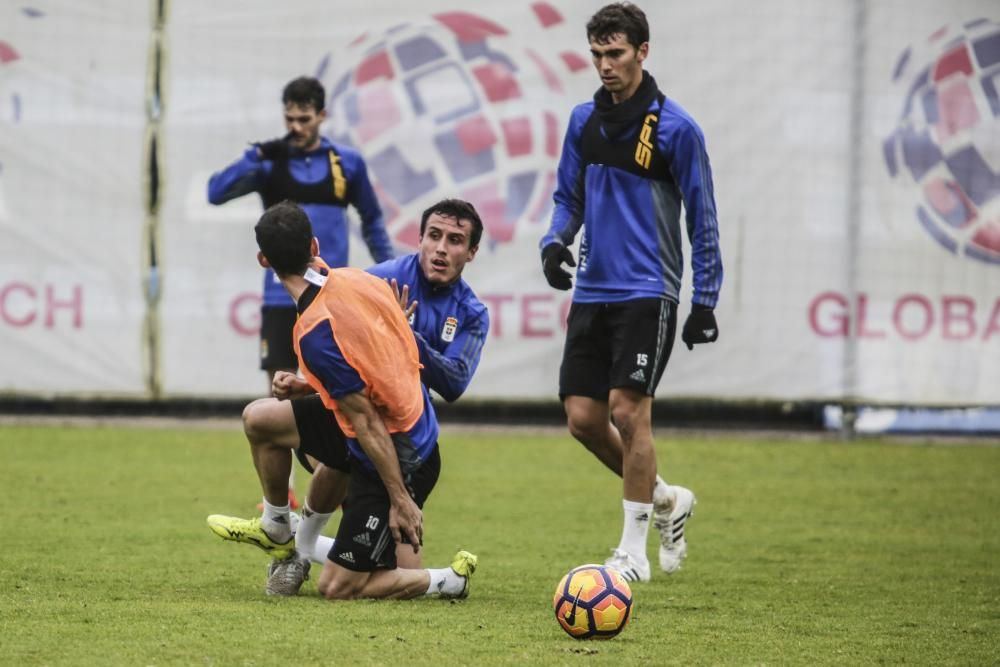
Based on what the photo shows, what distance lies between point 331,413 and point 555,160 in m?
7.00

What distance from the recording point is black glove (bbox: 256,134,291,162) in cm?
882

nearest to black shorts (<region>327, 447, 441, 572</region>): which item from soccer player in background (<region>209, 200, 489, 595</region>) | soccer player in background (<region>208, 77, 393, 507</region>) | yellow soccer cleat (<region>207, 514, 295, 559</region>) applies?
soccer player in background (<region>209, 200, 489, 595</region>)

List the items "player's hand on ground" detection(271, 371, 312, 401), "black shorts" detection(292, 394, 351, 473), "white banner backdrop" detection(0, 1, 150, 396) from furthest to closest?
"white banner backdrop" detection(0, 1, 150, 396)
"black shorts" detection(292, 394, 351, 473)
"player's hand on ground" detection(271, 371, 312, 401)

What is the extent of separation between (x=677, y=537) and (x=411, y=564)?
1.36 meters

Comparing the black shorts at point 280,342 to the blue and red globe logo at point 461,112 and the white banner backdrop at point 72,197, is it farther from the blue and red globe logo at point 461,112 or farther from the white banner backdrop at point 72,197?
the white banner backdrop at point 72,197

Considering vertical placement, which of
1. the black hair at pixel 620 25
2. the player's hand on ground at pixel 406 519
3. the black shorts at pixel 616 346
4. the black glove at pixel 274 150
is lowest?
the player's hand on ground at pixel 406 519

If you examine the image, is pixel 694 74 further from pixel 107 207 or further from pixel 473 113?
pixel 107 207

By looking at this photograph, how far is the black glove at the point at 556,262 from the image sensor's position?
6738 millimetres

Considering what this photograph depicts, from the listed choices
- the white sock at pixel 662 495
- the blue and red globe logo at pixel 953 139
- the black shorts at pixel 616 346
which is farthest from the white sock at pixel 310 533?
the blue and red globe logo at pixel 953 139

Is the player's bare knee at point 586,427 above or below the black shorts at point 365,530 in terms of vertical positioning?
above

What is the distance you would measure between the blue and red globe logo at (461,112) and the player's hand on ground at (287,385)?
6.95 metres

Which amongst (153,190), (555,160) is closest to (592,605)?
(555,160)

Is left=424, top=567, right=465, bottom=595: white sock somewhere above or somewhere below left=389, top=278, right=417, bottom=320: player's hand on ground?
below

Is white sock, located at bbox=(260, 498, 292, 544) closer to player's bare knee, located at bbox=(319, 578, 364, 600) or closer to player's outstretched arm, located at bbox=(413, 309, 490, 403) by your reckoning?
player's bare knee, located at bbox=(319, 578, 364, 600)
